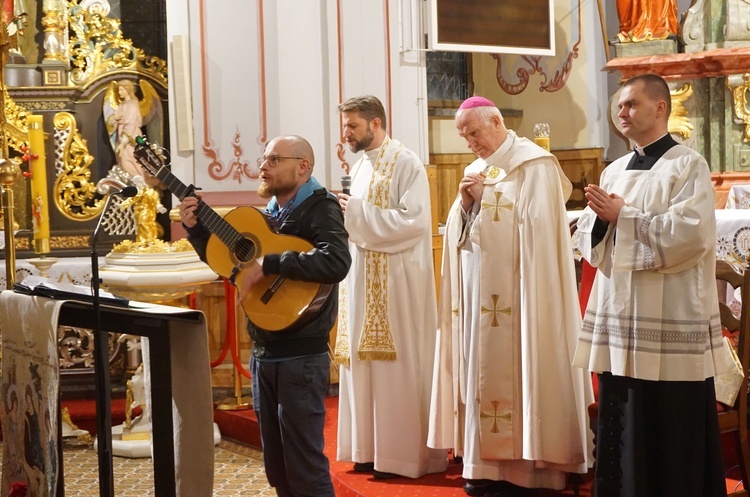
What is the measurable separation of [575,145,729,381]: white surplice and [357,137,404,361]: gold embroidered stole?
4.69ft

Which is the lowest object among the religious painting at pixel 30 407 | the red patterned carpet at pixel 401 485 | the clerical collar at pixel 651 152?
the red patterned carpet at pixel 401 485

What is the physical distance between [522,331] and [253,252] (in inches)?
50.6

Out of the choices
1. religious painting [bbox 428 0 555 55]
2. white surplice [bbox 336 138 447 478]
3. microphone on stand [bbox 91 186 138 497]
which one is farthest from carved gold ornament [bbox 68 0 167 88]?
microphone on stand [bbox 91 186 138 497]

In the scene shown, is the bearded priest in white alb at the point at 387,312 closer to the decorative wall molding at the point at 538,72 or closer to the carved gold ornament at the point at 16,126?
the carved gold ornament at the point at 16,126

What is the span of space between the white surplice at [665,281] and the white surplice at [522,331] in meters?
0.70

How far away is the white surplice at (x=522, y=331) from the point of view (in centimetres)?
462

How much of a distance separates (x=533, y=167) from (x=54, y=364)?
2.28 m

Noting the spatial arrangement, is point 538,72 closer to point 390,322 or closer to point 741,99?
point 741,99

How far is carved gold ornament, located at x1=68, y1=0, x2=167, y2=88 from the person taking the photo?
7.77 metres

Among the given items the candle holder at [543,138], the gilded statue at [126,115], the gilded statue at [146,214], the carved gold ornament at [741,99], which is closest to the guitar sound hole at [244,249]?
the candle holder at [543,138]

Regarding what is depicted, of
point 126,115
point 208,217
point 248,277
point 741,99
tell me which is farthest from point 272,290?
point 741,99

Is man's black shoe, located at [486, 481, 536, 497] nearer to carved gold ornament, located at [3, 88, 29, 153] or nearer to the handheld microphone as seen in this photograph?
the handheld microphone

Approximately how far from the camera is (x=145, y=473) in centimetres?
589

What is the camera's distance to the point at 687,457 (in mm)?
3854
